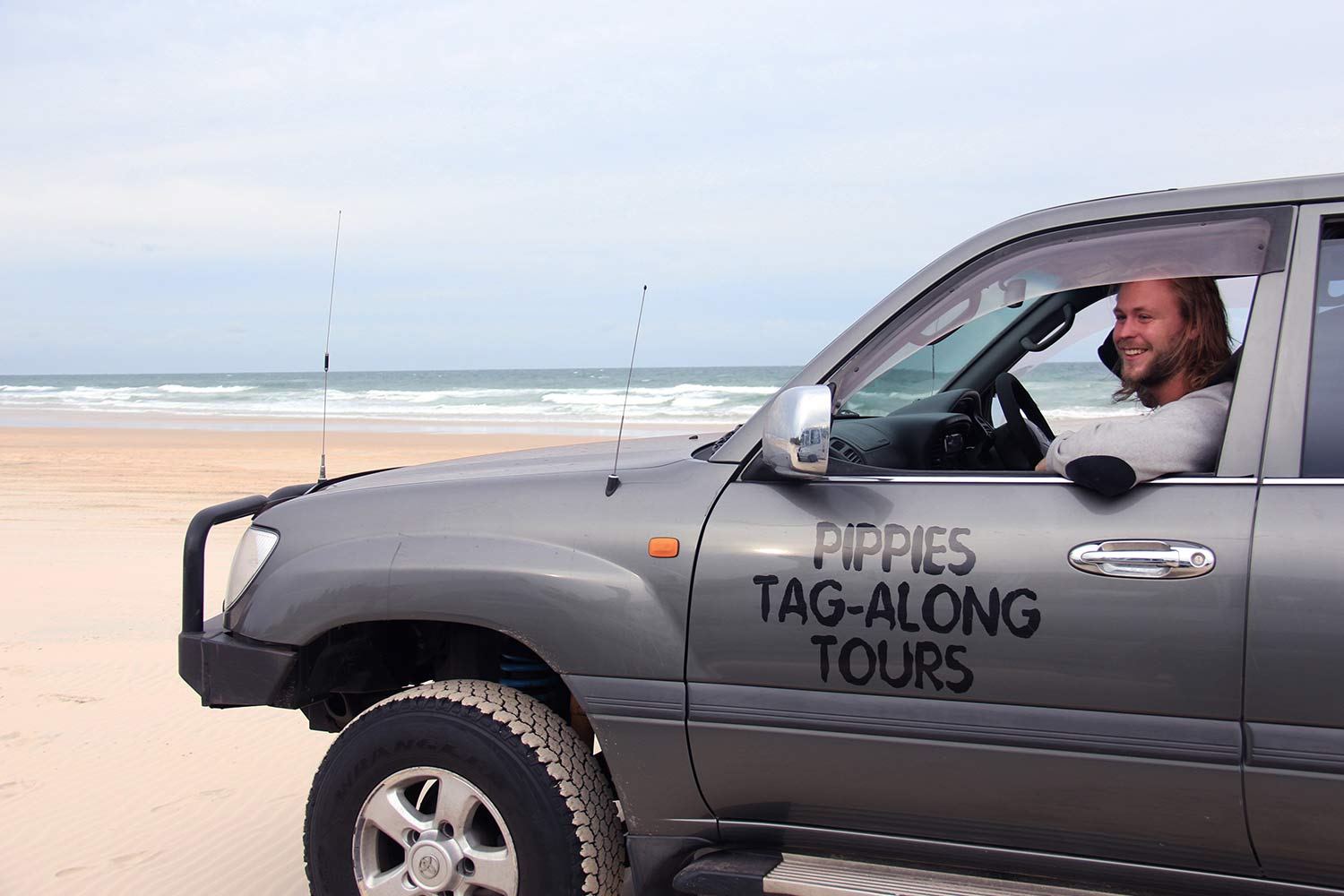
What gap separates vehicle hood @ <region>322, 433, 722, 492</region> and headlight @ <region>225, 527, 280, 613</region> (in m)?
0.23

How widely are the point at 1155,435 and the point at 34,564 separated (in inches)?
323

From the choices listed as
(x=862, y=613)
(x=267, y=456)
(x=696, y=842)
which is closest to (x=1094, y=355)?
(x=862, y=613)

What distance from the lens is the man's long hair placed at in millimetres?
2586

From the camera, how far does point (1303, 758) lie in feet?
6.78

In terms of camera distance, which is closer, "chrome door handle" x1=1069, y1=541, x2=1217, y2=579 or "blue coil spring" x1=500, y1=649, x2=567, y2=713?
"chrome door handle" x1=1069, y1=541, x2=1217, y2=579

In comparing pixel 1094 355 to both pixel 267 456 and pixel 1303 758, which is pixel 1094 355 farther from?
pixel 267 456

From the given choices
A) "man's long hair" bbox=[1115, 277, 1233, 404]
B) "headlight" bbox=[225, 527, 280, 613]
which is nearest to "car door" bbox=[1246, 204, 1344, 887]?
"man's long hair" bbox=[1115, 277, 1233, 404]

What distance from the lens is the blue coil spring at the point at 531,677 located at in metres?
3.06

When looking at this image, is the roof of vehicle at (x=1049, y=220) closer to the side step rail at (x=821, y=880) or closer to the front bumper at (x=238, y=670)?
the side step rail at (x=821, y=880)

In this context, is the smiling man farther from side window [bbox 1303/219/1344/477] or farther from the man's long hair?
side window [bbox 1303/219/1344/477]

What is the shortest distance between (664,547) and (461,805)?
811 mm

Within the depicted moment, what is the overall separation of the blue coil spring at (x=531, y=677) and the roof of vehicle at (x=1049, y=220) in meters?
0.86

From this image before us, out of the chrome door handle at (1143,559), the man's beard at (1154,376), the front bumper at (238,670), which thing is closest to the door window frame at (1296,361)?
→ the chrome door handle at (1143,559)

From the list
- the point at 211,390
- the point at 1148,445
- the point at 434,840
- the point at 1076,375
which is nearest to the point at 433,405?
the point at 211,390
